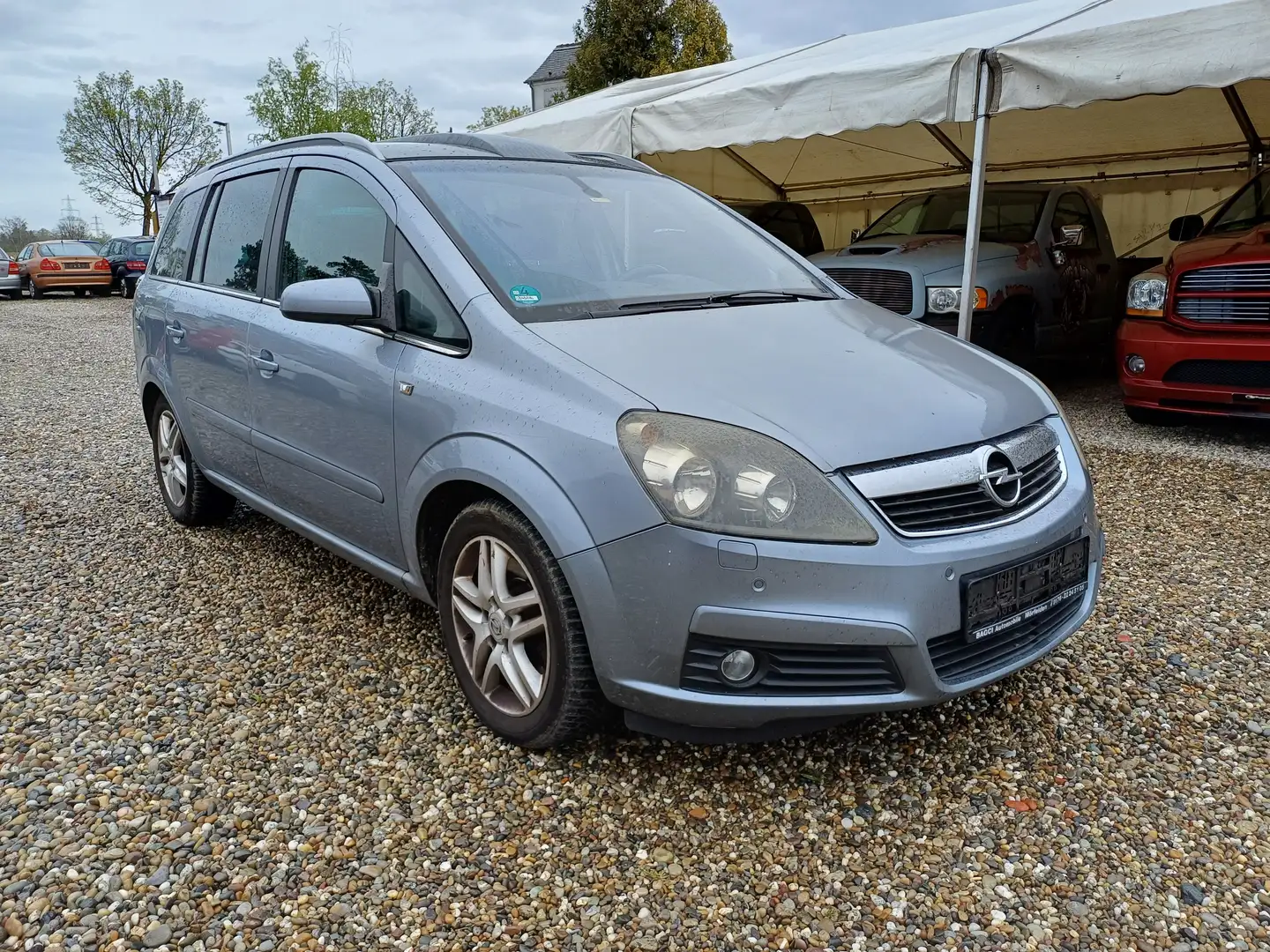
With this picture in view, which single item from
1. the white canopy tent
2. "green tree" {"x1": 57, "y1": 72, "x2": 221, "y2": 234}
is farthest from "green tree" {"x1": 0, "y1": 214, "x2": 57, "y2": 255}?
the white canopy tent

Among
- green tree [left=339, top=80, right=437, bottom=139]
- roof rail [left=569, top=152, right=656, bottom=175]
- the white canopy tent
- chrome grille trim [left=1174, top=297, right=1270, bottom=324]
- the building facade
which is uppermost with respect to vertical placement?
the building facade

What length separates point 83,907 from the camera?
1.97 m

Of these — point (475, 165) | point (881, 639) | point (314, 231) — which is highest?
point (475, 165)

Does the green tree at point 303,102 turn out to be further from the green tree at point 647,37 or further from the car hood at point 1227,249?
the car hood at point 1227,249

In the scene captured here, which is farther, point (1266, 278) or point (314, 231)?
point (1266, 278)

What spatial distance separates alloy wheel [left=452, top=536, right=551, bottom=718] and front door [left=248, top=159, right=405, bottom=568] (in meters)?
0.34

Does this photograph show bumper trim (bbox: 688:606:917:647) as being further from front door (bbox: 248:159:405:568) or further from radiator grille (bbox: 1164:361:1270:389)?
radiator grille (bbox: 1164:361:1270:389)

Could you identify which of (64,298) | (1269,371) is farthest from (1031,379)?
(64,298)

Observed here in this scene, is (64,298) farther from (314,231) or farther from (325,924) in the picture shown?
(325,924)

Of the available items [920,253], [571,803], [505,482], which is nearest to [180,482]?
[505,482]

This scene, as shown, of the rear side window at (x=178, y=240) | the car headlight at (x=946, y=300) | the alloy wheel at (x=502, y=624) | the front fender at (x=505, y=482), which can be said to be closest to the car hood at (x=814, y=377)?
the front fender at (x=505, y=482)

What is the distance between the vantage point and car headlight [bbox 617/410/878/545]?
2.04 meters

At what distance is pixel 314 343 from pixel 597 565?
4.73ft

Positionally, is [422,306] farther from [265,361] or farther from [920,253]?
[920,253]
